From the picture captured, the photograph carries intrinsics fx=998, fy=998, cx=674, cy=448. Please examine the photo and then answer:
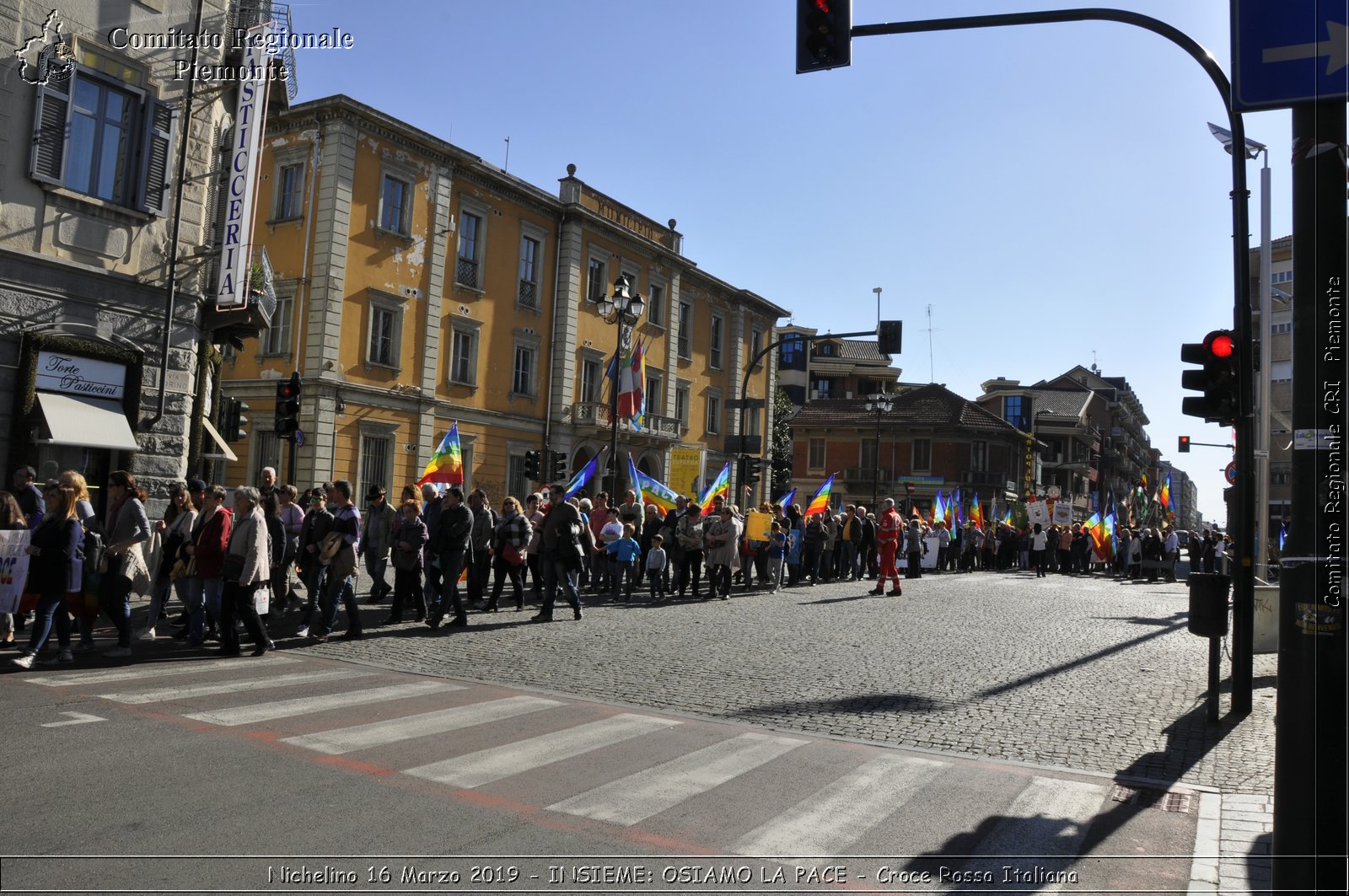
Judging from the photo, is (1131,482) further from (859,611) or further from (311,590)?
(311,590)

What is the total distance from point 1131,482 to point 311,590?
423 feet

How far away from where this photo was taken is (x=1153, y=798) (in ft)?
20.0

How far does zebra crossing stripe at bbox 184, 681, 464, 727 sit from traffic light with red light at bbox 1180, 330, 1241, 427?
22.2 feet

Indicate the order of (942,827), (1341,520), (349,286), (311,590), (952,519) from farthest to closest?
1. (952,519)
2. (349,286)
3. (311,590)
4. (942,827)
5. (1341,520)

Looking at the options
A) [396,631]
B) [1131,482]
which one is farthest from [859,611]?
[1131,482]

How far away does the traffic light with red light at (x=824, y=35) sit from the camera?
8.21 meters

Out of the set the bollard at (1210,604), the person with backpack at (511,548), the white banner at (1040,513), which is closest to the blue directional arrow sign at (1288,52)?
the bollard at (1210,604)

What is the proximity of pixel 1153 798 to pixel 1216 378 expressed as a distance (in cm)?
390

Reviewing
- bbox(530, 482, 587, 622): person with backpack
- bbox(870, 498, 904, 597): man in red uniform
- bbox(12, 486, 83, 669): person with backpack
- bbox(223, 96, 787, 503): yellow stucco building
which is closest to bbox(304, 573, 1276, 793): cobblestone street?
bbox(530, 482, 587, 622): person with backpack

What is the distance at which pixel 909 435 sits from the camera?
2692 inches

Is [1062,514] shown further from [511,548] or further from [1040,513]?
[511,548]

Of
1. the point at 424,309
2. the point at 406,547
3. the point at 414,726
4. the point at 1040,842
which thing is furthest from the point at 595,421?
the point at 1040,842

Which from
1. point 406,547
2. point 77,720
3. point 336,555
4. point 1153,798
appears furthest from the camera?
point 406,547

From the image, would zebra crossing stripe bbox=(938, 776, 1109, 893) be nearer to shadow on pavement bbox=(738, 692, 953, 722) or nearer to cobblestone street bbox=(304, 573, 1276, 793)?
cobblestone street bbox=(304, 573, 1276, 793)
